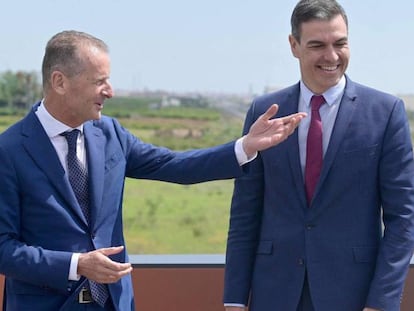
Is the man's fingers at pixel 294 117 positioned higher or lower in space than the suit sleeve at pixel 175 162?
higher

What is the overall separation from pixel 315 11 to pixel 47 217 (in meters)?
0.90

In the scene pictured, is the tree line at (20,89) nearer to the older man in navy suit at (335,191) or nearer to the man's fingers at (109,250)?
the older man in navy suit at (335,191)

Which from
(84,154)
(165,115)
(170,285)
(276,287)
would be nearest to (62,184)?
(84,154)

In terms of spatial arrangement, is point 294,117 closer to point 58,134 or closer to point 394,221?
point 394,221

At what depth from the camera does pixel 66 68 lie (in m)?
2.34

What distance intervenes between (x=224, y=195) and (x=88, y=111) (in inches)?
785

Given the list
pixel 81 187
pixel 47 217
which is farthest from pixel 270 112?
pixel 47 217

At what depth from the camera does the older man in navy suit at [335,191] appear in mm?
2430

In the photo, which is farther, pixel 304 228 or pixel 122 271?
pixel 304 228

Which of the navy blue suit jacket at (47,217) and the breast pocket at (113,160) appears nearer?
the navy blue suit jacket at (47,217)

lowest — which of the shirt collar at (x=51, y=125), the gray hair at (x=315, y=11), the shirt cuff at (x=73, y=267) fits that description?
the shirt cuff at (x=73, y=267)

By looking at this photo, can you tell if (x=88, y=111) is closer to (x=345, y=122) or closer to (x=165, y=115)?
(x=345, y=122)

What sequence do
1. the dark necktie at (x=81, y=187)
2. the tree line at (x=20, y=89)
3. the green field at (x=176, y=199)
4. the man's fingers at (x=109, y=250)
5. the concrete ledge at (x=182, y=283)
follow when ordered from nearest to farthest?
the man's fingers at (x=109, y=250), the dark necktie at (x=81, y=187), the concrete ledge at (x=182, y=283), the tree line at (x=20, y=89), the green field at (x=176, y=199)

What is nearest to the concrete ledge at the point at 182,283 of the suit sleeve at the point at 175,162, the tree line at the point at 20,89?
the suit sleeve at the point at 175,162
